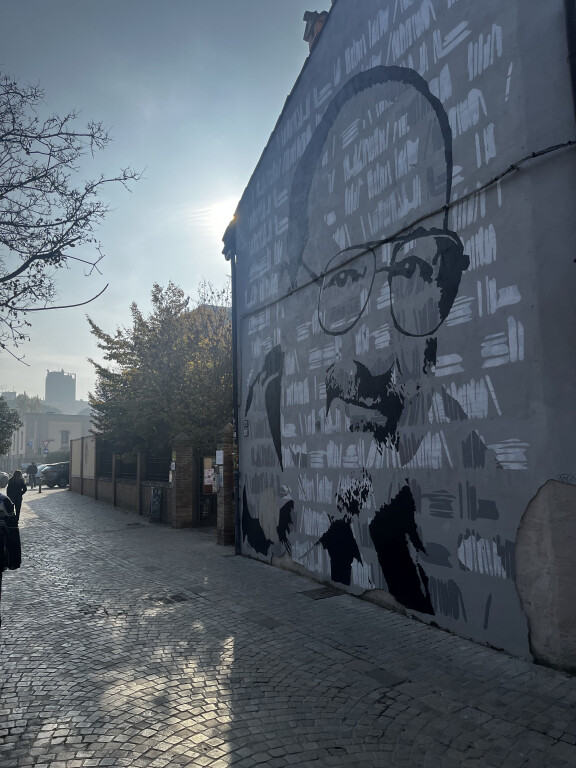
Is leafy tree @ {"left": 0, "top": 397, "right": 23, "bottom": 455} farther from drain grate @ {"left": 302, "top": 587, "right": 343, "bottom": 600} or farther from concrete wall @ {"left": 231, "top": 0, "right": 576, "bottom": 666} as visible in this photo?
drain grate @ {"left": 302, "top": 587, "right": 343, "bottom": 600}

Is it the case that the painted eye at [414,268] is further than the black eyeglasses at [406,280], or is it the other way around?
the painted eye at [414,268]

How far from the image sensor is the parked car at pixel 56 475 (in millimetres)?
34938

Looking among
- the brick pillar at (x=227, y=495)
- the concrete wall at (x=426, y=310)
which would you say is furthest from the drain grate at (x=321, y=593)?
the brick pillar at (x=227, y=495)

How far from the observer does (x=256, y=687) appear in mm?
4414

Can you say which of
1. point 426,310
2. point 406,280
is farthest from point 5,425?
point 426,310

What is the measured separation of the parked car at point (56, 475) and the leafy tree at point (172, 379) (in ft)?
42.5

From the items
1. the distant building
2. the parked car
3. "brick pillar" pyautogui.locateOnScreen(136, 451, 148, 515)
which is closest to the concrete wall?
"brick pillar" pyautogui.locateOnScreen(136, 451, 148, 515)

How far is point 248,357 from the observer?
10.9m

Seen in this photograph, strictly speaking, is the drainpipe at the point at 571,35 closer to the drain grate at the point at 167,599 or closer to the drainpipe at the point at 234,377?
the drain grate at the point at 167,599

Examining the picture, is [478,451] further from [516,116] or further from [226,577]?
[226,577]

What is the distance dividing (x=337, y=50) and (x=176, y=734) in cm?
896

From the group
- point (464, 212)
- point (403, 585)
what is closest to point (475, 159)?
point (464, 212)

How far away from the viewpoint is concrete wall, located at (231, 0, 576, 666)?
499cm

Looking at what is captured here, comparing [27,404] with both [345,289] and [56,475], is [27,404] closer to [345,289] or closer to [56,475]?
[56,475]
